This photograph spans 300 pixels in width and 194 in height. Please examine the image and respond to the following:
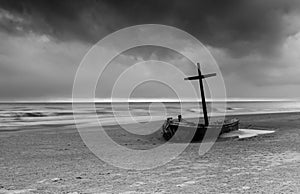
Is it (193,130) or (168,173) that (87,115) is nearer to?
(193,130)

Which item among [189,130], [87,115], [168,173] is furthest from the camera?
[87,115]

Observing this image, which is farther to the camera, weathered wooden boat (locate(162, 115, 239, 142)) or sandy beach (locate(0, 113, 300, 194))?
weathered wooden boat (locate(162, 115, 239, 142))

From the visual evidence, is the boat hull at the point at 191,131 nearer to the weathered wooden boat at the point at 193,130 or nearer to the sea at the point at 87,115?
the weathered wooden boat at the point at 193,130

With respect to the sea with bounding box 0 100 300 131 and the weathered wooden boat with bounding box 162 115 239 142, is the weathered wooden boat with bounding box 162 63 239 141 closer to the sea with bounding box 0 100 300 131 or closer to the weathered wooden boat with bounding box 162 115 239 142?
the weathered wooden boat with bounding box 162 115 239 142

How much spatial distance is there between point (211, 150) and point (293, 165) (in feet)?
12.9

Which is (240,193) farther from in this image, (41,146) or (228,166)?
(41,146)

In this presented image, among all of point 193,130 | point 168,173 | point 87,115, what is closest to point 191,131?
point 193,130

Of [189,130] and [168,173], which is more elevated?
[189,130]

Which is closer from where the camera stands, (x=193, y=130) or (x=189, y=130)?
(x=193, y=130)

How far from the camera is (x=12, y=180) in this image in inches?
293

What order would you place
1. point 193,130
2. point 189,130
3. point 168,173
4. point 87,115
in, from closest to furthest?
point 168,173 < point 193,130 < point 189,130 < point 87,115

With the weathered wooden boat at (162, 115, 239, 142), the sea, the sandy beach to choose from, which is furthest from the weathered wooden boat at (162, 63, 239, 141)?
the sea

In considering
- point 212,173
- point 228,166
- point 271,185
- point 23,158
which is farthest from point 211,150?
point 23,158

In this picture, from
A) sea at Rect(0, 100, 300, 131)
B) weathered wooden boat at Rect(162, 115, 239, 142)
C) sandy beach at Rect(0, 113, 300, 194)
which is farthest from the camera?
sea at Rect(0, 100, 300, 131)
